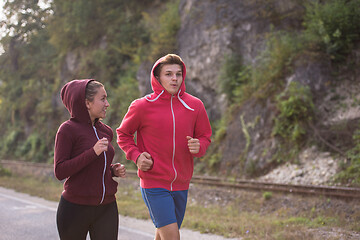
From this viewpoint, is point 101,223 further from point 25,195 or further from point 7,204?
point 25,195

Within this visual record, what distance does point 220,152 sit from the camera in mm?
13867

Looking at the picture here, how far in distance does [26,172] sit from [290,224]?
52.4ft

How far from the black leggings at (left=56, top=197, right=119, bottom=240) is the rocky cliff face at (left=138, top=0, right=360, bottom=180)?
829 cm

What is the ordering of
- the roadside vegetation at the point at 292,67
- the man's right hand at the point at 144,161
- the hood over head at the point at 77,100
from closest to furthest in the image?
the hood over head at the point at 77,100 → the man's right hand at the point at 144,161 → the roadside vegetation at the point at 292,67

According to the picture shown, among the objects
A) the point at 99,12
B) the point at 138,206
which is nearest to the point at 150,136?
the point at 138,206

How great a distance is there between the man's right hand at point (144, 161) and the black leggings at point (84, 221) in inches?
17.6

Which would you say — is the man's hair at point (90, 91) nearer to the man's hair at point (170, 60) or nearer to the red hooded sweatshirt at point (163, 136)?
the red hooded sweatshirt at point (163, 136)

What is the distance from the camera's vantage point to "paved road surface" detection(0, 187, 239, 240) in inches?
262

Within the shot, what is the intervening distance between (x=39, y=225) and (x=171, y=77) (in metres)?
5.28

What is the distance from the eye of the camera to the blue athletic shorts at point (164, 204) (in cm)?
349

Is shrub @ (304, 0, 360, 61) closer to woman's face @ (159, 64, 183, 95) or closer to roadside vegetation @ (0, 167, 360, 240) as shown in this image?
roadside vegetation @ (0, 167, 360, 240)

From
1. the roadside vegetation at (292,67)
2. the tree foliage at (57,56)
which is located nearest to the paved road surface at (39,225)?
the roadside vegetation at (292,67)

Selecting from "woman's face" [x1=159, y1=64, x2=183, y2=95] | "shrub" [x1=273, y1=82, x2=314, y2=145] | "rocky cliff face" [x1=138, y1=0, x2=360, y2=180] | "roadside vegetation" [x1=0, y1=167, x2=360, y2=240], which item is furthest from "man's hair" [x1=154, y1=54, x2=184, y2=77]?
"shrub" [x1=273, y1=82, x2=314, y2=145]

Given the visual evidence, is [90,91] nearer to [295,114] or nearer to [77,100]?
[77,100]
